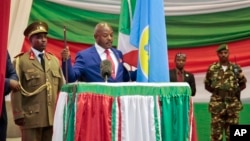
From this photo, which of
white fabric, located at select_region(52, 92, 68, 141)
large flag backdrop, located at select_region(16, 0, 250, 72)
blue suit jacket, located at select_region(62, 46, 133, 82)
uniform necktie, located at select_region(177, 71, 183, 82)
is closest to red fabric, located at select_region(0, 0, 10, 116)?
white fabric, located at select_region(52, 92, 68, 141)

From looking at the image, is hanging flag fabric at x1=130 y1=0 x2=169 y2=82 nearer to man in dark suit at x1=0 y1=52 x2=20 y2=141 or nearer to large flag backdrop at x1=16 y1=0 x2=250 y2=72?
man in dark suit at x1=0 y1=52 x2=20 y2=141

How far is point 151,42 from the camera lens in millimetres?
3486

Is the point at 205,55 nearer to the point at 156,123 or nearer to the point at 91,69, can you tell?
the point at 91,69

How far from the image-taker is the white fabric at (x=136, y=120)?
3.10m

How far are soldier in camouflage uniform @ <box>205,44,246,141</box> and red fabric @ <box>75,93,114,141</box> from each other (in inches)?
142

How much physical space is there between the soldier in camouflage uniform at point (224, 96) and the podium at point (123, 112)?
328 centimetres

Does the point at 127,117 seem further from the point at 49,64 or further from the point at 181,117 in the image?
the point at 49,64

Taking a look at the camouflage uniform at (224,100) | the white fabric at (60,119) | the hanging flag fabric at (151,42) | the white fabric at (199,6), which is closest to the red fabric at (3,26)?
the white fabric at (60,119)

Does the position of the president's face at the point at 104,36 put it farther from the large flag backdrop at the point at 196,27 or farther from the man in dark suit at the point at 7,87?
the large flag backdrop at the point at 196,27

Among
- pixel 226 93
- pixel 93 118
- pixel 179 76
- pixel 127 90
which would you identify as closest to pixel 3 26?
pixel 93 118

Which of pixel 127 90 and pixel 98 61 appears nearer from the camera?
pixel 127 90

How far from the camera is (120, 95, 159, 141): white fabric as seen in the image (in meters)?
3.10

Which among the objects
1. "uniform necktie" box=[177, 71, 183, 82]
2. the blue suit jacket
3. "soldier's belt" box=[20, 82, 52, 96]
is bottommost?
"soldier's belt" box=[20, 82, 52, 96]

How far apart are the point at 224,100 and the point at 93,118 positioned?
367 centimetres
